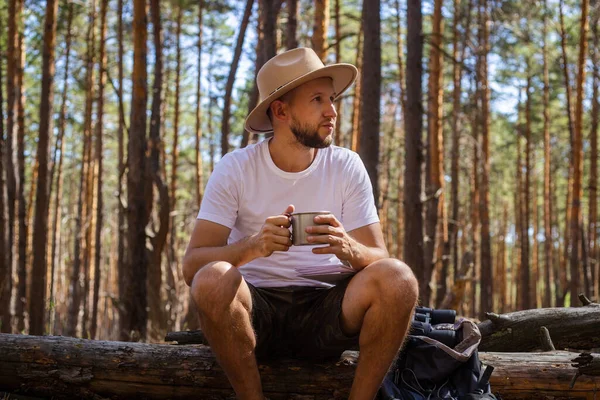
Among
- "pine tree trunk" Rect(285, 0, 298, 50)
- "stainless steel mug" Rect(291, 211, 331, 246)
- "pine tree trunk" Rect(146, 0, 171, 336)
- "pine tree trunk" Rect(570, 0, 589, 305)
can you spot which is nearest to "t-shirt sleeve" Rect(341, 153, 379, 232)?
"stainless steel mug" Rect(291, 211, 331, 246)

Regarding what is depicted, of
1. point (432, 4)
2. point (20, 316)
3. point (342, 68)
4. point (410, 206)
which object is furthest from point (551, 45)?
point (342, 68)

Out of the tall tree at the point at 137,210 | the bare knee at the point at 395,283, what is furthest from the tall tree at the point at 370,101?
the bare knee at the point at 395,283

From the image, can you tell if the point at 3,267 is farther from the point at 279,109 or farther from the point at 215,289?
the point at 215,289

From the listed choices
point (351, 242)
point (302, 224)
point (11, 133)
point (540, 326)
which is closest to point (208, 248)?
point (302, 224)

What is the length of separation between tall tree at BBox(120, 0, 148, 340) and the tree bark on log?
589 centimetres

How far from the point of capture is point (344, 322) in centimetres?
325

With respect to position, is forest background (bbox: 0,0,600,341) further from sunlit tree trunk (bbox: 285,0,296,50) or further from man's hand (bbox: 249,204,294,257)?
man's hand (bbox: 249,204,294,257)

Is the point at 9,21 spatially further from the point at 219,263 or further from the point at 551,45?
the point at 551,45

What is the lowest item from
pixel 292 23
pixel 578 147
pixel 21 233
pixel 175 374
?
pixel 175 374

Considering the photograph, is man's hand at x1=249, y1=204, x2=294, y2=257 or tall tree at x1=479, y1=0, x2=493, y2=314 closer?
man's hand at x1=249, y1=204, x2=294, y2=257

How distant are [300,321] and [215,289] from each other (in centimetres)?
63

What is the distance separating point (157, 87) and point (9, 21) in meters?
3.60

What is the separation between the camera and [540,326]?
4.50m

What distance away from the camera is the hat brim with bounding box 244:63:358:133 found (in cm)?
346
